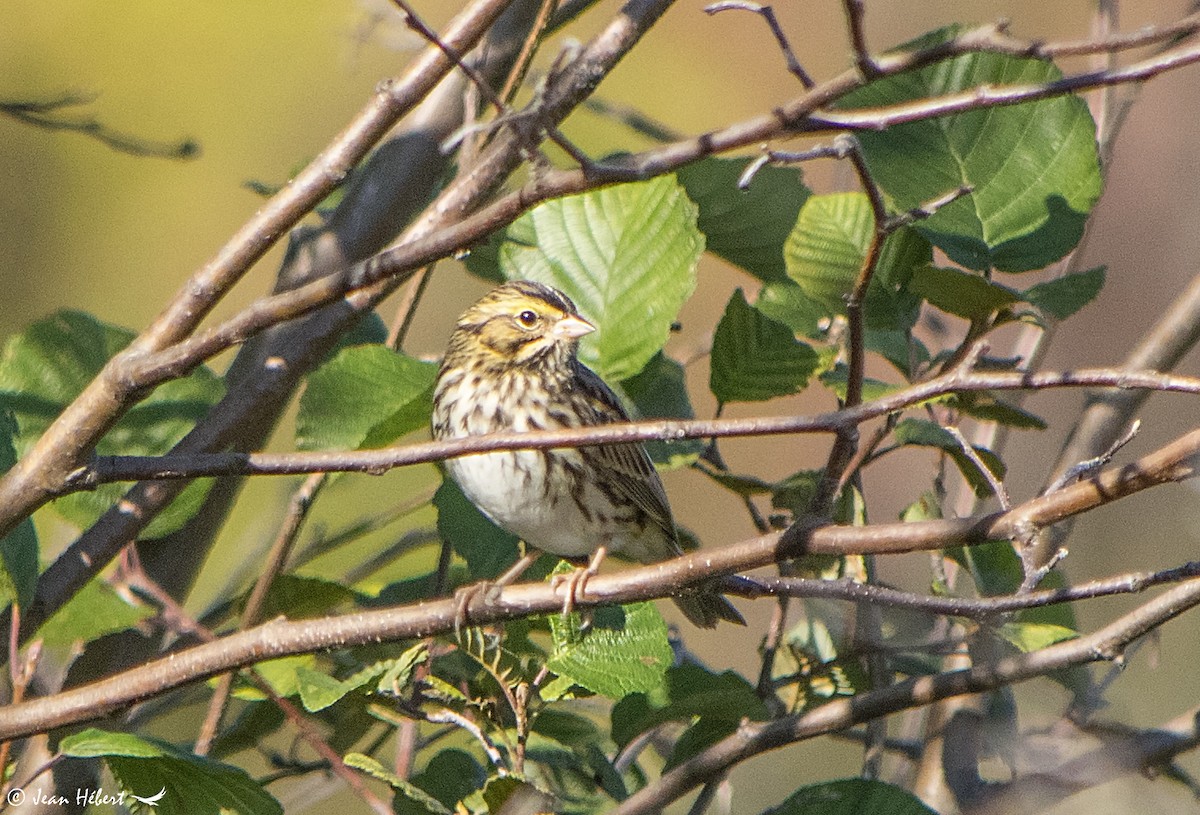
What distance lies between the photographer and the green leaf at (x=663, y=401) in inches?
95.7

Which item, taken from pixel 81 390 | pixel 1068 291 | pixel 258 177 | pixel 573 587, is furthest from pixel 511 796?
pixel 258 177

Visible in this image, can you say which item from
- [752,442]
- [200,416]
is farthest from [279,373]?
[752,442]

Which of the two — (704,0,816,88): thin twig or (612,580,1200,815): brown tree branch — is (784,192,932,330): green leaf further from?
(704,0,816,88): thin twig

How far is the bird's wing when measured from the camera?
311 centimetres

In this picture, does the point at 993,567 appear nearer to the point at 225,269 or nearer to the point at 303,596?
the point at 303,596

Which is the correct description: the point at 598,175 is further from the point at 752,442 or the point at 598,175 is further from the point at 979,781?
the point at 752,442

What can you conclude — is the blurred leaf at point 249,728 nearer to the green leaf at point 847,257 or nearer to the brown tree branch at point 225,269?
the brown tree branch at point 225,269

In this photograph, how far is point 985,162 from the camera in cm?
232

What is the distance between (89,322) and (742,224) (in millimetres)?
1145

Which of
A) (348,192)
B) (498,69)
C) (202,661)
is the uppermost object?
(498,69)

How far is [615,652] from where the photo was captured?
2.12m

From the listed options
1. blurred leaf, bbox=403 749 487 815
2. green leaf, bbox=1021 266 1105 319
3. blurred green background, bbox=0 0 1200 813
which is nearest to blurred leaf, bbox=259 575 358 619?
blurred leaf, bbox=403 749 487 815

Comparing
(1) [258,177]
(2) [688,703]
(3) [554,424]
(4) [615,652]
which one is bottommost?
(2) [688,703]

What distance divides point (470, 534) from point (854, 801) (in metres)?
0.89
